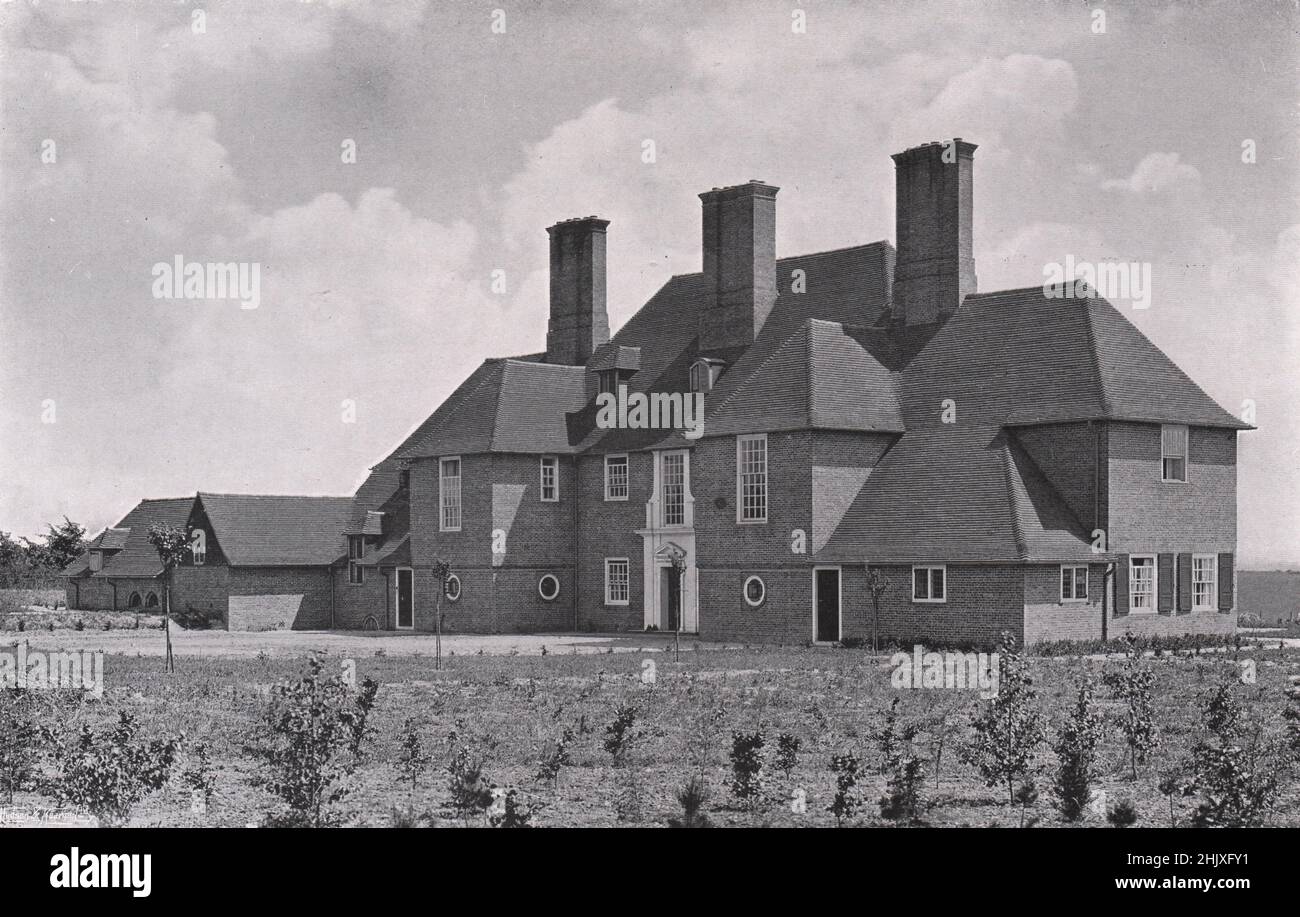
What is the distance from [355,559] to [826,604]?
22.1 meters

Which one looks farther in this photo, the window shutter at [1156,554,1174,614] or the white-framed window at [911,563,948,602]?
the window shutter at [1156,554,1174,614]

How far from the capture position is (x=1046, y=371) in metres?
38.6

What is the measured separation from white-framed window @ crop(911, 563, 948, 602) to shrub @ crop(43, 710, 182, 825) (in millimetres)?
23491

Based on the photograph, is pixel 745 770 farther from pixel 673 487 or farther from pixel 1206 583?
pixel 673 487

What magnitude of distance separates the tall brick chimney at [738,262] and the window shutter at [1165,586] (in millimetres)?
13576

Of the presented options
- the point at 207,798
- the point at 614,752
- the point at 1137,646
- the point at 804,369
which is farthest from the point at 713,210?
the point at 207,798

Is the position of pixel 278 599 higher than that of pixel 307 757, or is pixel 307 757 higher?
pixel 307 757

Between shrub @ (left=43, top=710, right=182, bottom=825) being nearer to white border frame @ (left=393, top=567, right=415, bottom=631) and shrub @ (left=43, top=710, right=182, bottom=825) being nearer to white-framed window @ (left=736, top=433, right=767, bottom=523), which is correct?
white-framed window @ (left=736, top=433, right=767, bottom=523)

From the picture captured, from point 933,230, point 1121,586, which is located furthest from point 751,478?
point 1121,586

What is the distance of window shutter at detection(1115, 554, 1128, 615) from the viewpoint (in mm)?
37125

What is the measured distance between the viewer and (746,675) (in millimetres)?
28906

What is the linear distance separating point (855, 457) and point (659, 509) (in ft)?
26.5

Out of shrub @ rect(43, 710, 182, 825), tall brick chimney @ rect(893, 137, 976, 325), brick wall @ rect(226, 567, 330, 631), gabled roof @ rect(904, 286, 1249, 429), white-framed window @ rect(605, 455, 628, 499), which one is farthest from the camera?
brick wall @ rect(226, 567, 330, 631)

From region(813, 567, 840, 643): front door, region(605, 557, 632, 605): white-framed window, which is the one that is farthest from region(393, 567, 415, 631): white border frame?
region(813, 567, 840, 643): front door
